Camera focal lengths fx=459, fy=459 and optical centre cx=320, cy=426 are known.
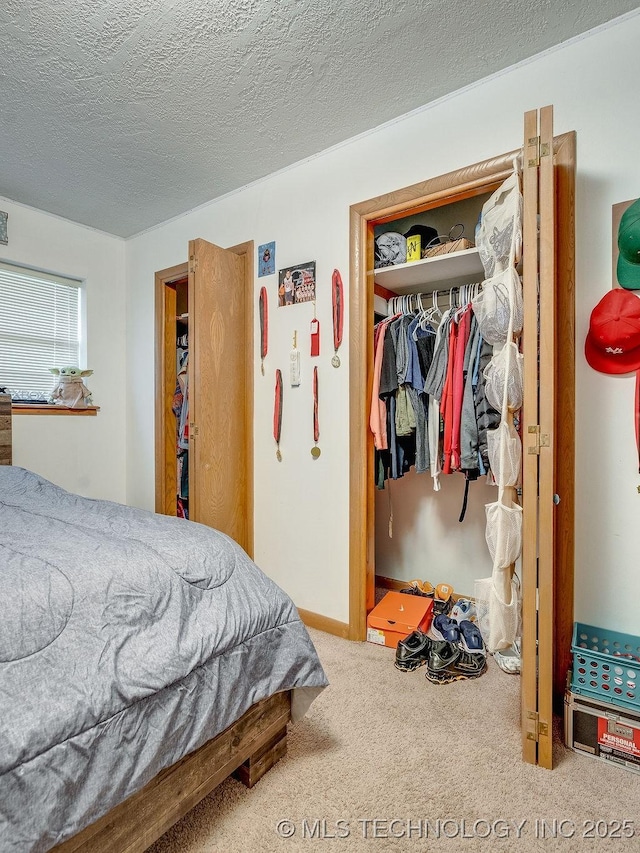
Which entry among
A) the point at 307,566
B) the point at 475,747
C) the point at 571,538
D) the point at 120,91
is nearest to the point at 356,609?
the point at 307,566

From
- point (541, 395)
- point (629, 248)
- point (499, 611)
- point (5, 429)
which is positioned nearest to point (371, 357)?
point (541, 395)

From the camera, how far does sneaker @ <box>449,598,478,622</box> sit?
2.41m

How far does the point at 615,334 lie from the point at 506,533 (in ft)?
2.61

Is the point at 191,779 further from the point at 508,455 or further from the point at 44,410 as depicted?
the point at 44,410

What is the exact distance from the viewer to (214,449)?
2.60 metres

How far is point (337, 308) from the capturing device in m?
2.39

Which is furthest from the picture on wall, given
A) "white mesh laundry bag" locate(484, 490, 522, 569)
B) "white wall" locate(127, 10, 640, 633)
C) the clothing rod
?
"white mesh laundry bag" locate(484, 490, 522, 569)

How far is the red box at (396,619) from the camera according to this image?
2240 mm

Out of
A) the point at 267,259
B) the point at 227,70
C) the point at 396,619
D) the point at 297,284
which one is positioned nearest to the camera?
the point at 227,70

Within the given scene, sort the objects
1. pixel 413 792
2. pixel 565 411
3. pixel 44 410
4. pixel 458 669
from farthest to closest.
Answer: pixel 44 410
pixel 458 669
pixel 565 411
pixel 413 792

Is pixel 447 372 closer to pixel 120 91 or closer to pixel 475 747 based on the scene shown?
pixel 475 747

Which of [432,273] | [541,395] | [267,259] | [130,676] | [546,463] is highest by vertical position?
[267,259]

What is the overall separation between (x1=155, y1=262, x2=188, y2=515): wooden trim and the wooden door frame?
64.1 inches

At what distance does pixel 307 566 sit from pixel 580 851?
5.21ft
